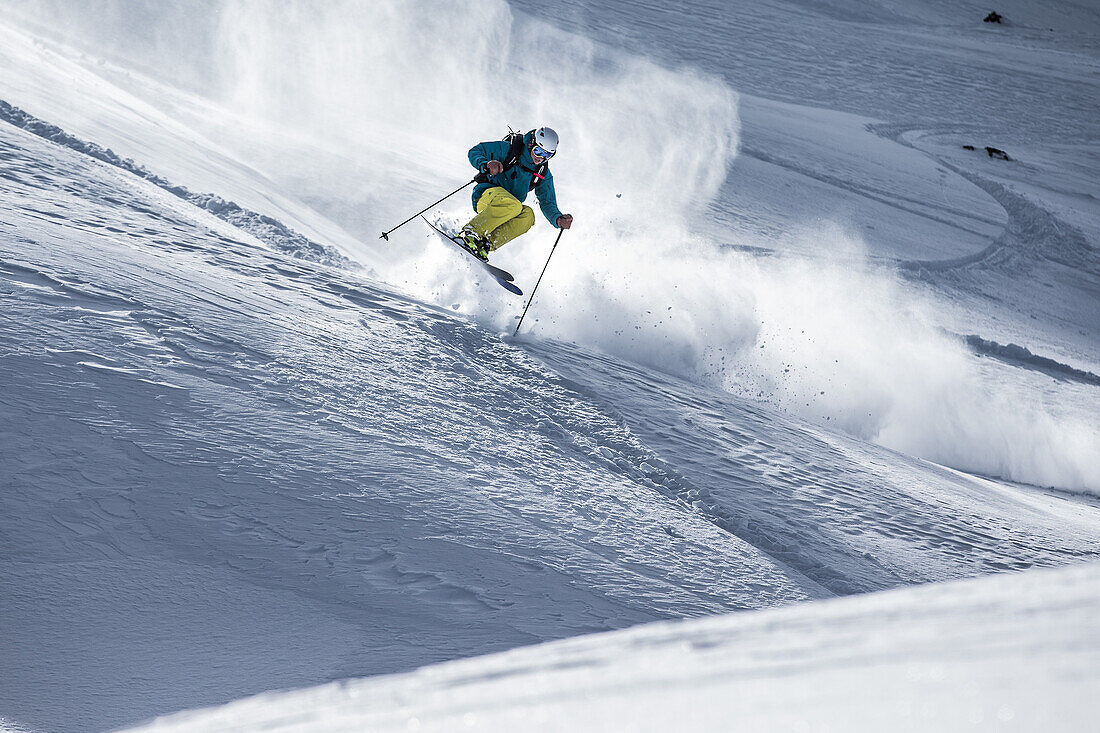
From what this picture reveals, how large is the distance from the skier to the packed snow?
1.31ft

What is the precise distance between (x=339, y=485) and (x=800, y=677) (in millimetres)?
3092

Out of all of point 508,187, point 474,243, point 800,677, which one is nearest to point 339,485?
point 800,677

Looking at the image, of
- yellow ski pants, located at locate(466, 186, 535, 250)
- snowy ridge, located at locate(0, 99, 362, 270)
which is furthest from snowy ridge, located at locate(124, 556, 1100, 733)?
snowy ridge, located at locate(0, 99, 362, 270)

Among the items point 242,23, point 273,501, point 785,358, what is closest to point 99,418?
point 273,501

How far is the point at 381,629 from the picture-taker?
9.84 feet

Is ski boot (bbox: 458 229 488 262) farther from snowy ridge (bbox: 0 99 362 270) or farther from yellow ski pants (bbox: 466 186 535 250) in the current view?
snowy ridge (bbox: 0 99 362 270)

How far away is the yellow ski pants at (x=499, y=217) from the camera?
702cm

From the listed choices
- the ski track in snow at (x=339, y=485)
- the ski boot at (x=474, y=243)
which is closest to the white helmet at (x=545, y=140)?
the ski boot at (x=474, y=243)

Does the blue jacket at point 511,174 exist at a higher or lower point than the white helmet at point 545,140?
lower

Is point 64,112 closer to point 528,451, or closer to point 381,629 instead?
point 528,451

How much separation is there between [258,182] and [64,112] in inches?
82.4

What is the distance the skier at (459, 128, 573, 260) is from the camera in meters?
6.97

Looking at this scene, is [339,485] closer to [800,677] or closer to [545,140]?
[800,677]

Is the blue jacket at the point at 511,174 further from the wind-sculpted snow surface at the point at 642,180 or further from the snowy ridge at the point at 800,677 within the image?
the snowy ridge at the point at 800,677
